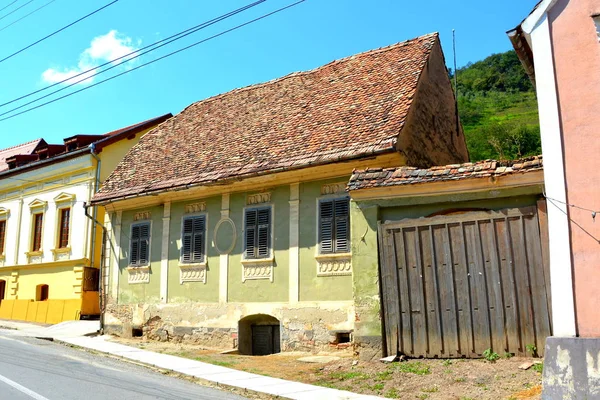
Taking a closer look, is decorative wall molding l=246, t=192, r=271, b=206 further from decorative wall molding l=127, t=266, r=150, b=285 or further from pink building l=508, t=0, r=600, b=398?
pink building l=508, t=0, r=600, b=398

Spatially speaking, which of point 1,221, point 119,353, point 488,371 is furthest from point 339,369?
point 1,221

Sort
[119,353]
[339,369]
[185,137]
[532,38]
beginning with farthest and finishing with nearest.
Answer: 1. [185,137]
2. [119,353]
3. [339,369]
4. [532,38]

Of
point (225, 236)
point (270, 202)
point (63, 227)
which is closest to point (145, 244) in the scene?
point (225, 236)

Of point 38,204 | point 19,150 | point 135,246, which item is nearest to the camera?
point 135,246

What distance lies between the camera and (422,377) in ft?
28.3

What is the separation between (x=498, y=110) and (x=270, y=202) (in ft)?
173

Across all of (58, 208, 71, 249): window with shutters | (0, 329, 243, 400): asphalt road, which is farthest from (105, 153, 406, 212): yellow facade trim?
(58, 208, 71, 249): window with shutters

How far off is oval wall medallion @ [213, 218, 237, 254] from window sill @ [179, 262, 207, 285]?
716mm

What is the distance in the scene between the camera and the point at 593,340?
22.9 ft

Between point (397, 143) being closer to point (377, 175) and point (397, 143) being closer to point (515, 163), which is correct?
point (377, 175)

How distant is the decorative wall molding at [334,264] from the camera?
12.5 meters

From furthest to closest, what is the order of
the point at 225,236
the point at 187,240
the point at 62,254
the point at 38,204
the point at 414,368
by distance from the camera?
1. the point at 38,204
2. the point at 62,254
3. the point at 187,240
4. the point at 225,236
5. the point at 414,368

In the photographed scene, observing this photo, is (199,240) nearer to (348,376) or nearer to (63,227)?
(348,376)

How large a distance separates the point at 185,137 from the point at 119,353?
25.3ft
